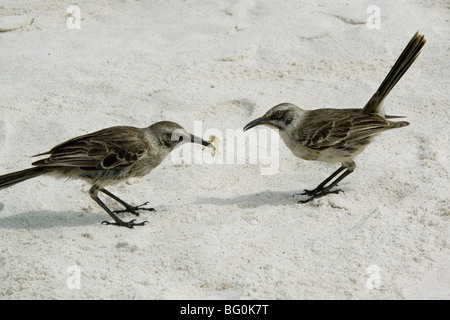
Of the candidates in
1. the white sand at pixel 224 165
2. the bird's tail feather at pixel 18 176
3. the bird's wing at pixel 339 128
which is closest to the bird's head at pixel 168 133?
the white sand at pixel 224 165

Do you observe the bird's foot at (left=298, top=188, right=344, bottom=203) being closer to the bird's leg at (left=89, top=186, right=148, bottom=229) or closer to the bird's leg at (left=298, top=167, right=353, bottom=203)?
the bird's leg at (left=298, top=167, right=353, bottom=203)

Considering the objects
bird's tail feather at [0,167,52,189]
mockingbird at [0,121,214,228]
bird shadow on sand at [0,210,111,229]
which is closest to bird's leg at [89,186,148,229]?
mockingbird at [0,121,214,228]

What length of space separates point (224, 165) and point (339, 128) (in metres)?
1.25

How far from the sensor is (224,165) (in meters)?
6.41

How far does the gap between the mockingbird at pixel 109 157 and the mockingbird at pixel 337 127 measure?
3.35ft

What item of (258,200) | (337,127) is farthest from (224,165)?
(337,127)

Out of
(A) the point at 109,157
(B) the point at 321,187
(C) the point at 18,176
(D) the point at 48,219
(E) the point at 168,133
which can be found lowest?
(D) the point at 48,219

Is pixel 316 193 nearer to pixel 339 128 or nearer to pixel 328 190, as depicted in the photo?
pixel 328 190

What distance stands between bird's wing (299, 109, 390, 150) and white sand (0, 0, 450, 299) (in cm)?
51

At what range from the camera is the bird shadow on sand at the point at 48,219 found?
5.53 metres

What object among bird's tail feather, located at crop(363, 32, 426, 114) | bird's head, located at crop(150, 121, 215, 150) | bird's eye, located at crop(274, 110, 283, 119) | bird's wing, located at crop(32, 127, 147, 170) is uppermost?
bird's tail feather, located at crop(363, 32, 426, 114)

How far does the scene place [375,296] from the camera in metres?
4.53

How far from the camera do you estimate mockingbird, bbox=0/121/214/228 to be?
18.1ft
